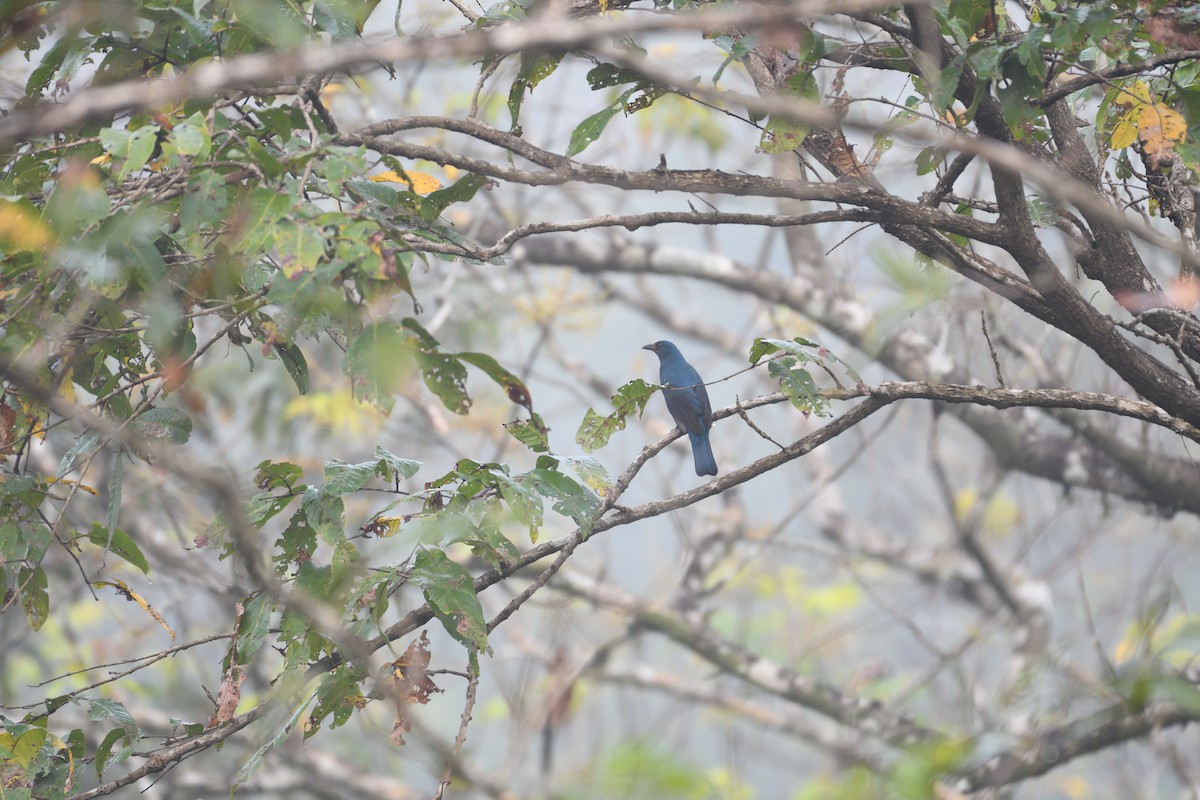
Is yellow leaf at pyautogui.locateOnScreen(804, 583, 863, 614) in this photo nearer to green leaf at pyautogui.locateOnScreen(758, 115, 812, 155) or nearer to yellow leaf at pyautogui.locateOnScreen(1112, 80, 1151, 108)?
yellow leaf at pyautogui.locateOnScreen(1112, 80, 1151, 108)

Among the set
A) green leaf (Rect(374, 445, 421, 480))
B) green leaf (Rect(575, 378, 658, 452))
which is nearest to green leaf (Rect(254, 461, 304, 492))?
green leaf (Rect(374, 445, 421, 480))

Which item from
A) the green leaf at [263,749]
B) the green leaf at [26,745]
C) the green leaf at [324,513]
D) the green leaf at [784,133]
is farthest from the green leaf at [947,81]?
the green leaf at [26,745]

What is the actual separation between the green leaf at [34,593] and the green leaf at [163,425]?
1.54ft

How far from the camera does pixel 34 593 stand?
8.59 feet

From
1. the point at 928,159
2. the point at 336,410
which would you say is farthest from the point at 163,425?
the point at 336,410

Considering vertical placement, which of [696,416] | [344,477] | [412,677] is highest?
[696,416]

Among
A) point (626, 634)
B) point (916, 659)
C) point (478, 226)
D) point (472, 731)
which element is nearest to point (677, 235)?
point (478, 226)

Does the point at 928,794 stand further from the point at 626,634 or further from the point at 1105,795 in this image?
the point at 1105,795

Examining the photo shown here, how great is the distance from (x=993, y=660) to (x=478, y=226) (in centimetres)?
1072

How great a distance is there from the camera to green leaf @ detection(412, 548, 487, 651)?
2.09 metres

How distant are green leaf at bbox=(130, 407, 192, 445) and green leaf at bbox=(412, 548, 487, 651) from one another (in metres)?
Result: 0.68

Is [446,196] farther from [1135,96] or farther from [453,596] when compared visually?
[1135,96]

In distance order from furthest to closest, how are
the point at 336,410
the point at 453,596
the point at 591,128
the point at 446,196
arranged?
1. the point at 336,410
2. the point at 591,128
3. the point at 446,196
4. the point at 453,596

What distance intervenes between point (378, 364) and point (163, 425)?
34.7 inches
